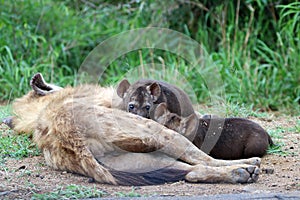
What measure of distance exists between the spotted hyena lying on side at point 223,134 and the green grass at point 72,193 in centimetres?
91

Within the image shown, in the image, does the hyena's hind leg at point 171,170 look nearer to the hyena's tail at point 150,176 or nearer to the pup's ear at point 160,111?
the hyena's tail at point 150,176

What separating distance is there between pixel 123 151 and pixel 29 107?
59.8 inches

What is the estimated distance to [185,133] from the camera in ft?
14.5

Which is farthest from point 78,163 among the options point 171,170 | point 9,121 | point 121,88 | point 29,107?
point 9,121

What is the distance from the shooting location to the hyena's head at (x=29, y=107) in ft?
16.7

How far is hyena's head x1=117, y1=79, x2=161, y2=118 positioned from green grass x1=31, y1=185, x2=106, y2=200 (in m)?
0.83

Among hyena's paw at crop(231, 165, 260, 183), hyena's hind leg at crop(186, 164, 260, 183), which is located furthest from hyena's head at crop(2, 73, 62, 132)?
hyena's paw at crop(231, 165, 260, 183)

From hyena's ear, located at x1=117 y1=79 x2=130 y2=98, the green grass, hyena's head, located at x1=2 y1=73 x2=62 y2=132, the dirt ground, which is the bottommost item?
the dirt ground

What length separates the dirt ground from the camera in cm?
363

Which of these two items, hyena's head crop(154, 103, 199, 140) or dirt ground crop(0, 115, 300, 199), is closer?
dirt ground crop(0, 115, 300, 199)

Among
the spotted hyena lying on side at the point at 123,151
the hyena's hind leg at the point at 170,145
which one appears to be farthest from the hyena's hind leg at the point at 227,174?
the hyena's hind leg at the point at 170,145

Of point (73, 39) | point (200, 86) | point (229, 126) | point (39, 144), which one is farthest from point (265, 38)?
point (39, 144)

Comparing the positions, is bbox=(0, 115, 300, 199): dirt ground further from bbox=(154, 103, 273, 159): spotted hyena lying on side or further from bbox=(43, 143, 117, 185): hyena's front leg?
bbox=(154, 103, 273, 159): spotted hyena lying on side

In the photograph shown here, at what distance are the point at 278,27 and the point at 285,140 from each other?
3391 millimetres
